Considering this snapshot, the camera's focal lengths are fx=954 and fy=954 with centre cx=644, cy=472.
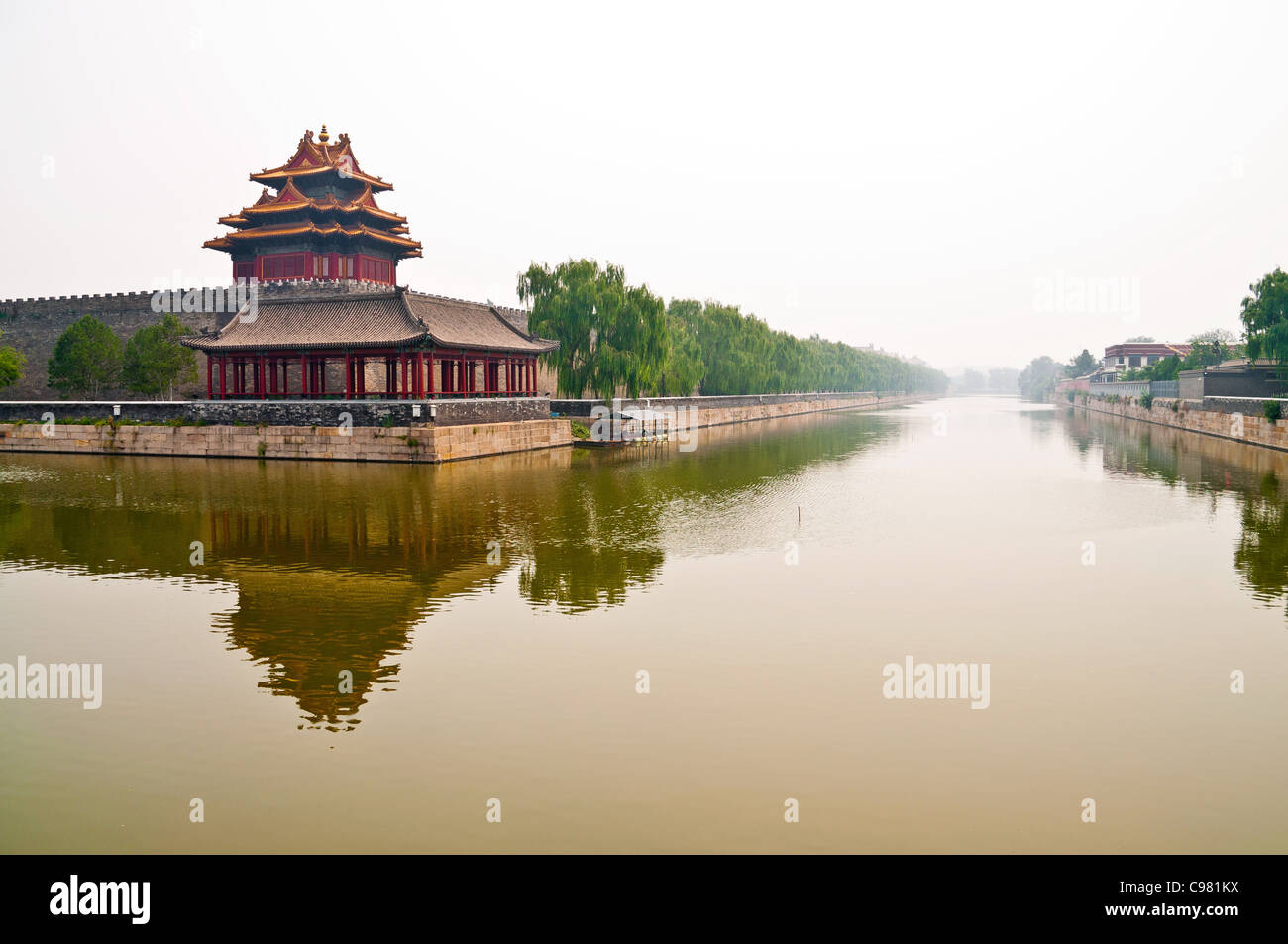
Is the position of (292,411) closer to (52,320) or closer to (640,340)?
(640,340)

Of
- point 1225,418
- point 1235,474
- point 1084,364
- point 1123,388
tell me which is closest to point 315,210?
point 1235,474

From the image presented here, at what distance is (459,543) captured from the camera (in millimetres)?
17281

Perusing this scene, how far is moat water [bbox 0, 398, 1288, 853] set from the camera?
676cm

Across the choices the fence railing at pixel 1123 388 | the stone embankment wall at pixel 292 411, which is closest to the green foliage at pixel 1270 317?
the fence railing at pixel 1123 388

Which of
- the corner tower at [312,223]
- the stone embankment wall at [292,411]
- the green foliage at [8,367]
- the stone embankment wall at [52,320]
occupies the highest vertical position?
the corner tower at [312,223]

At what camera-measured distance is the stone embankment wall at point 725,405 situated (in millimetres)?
47219

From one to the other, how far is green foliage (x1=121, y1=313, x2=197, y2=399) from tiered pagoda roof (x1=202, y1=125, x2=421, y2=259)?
873 centimetres

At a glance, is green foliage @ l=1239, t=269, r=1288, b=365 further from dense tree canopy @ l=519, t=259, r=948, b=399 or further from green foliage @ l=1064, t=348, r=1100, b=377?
green foliage @ l=1064, t=348, r=1100, b=377

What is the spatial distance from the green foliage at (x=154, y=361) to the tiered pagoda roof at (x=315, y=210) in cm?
873

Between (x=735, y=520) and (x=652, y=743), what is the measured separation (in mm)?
12645

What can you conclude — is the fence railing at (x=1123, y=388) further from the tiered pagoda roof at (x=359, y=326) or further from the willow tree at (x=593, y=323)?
the tiered pagoda roof at (x=359, y=326)

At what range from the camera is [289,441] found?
115 ft

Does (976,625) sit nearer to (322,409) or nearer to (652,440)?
(322,409)

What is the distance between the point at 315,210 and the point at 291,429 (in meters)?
23.5
